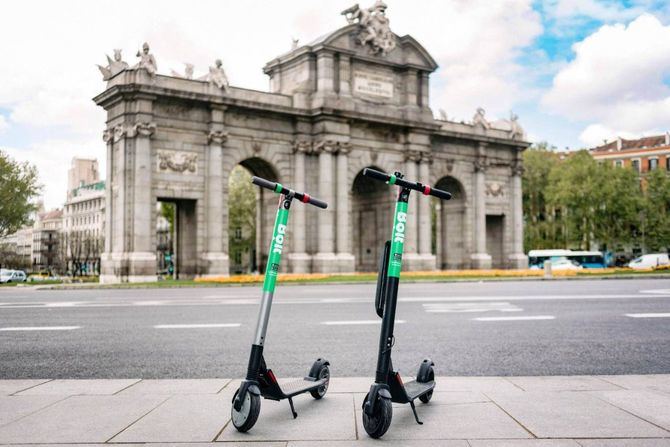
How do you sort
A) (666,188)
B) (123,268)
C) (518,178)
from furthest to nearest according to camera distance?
(666,188), (518,178), (123,268)

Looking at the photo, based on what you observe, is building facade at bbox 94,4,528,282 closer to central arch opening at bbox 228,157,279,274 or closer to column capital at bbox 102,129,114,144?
column capital at bbox 102,129,114,144

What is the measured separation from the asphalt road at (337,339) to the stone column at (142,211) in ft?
53.8

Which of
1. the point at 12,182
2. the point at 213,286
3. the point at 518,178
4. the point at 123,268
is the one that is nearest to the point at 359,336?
the point at 213,286

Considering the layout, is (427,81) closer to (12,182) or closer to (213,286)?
(213,286)

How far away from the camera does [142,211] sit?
34688 mm

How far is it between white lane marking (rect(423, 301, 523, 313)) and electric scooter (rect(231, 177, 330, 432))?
1010cm

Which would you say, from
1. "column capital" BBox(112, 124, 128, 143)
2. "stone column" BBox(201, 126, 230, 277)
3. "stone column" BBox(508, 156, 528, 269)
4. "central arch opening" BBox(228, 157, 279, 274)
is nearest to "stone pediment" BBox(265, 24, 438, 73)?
"stone column" BBox(201, 126, 230, 277)

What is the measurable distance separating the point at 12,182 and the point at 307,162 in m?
28.2

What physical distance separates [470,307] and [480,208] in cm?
3342

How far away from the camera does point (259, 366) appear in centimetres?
527

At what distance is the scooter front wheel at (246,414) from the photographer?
4.90m

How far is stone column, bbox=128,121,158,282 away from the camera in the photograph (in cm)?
3431

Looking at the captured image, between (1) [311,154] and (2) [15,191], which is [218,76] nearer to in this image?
(1) [311,154]

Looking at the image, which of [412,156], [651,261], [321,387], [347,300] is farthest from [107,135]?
[651,261]
